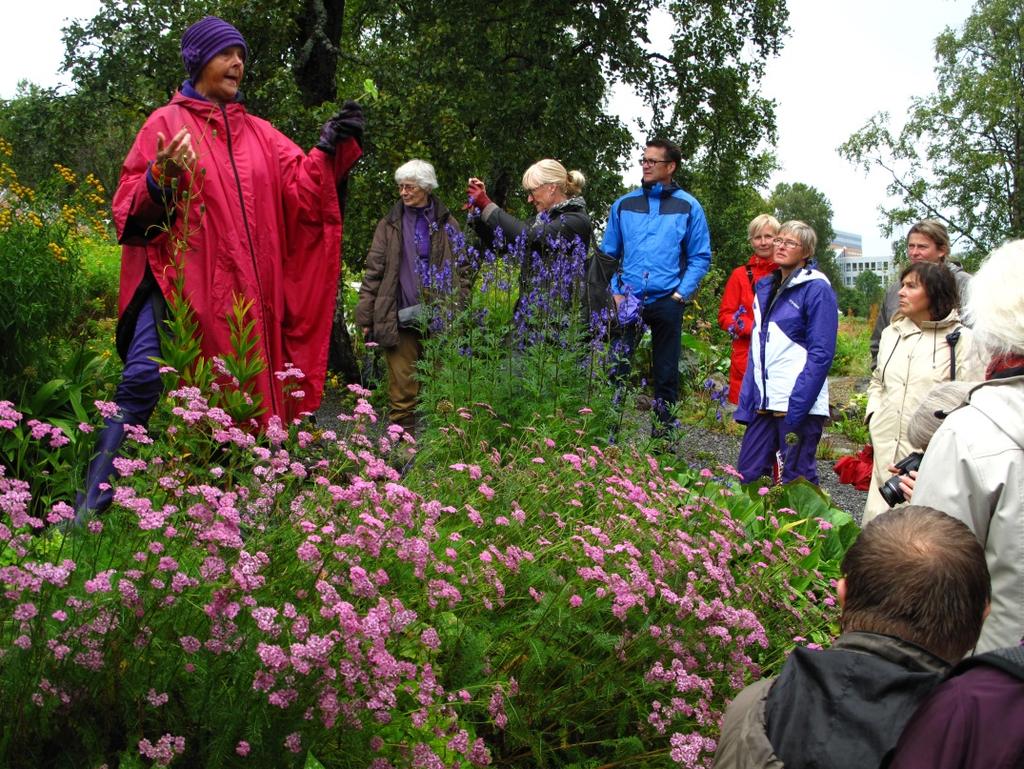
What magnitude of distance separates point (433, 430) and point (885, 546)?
3295 mm

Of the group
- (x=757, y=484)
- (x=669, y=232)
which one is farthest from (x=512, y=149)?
(x=757, y=484)

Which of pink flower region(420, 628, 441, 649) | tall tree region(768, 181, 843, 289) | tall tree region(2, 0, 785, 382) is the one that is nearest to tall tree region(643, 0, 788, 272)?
tall tree region(2, 0, 785, 382)

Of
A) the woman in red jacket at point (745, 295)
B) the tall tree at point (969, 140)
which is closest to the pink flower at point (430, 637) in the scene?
the woman in red jacket at point (745, 295)

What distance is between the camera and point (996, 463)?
2479 millimetres

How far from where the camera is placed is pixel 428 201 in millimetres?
7590

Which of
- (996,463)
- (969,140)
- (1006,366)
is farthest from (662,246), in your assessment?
(969,140)

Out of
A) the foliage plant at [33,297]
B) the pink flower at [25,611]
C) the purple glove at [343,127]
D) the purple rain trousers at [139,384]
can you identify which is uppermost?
the purple glove at [343,127]

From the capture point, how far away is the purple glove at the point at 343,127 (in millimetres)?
4727

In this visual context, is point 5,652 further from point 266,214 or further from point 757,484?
point 757,484

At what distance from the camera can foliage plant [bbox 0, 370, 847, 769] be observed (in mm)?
2023

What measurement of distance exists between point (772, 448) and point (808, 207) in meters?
106

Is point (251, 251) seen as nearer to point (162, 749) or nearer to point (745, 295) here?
point (162, 749)

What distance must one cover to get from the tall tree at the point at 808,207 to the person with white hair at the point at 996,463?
334 ft

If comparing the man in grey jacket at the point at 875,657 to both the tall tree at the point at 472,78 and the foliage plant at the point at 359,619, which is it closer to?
the foliage plant at the point at 359,619
